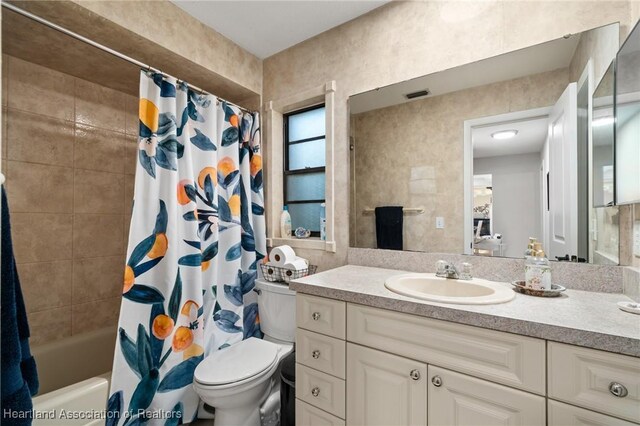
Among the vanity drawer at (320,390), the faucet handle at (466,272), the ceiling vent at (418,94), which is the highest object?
the ceiling vent at (418,94)

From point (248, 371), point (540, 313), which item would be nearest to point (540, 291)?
point (540, 313)

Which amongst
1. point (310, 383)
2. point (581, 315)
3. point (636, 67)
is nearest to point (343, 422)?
point (310, 383)

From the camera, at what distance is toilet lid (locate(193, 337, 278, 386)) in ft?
4.93

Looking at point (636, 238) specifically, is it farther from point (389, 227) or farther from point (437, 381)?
point (389, 227)

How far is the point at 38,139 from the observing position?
1.94 m

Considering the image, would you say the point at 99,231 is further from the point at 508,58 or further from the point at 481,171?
the point at 508,58

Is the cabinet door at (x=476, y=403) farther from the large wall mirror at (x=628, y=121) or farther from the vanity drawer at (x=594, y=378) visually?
the large wall mirror at (x=628, y=121)

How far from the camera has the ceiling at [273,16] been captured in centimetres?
180

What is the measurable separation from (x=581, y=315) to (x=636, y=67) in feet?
2.90

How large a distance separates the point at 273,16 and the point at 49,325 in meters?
2.45

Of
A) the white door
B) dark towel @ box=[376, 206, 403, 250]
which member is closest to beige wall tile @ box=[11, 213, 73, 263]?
dark towel @ box=[376, 206, 403, 250]

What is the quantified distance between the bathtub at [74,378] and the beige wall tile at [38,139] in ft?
3.89

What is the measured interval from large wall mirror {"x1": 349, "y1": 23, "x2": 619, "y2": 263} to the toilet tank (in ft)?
1.97

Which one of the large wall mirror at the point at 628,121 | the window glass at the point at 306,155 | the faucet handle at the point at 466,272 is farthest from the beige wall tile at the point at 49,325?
the large wall mirror at the point at 628,121
